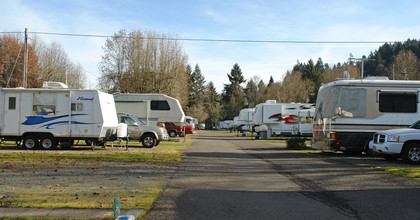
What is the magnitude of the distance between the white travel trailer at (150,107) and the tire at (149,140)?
27.1 feet

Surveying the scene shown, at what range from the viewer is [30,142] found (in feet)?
58.6

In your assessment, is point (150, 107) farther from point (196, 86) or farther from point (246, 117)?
point (196, 86)

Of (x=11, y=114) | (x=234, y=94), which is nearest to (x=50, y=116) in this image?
(x=11, y=114)

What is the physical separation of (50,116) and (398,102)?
16040mm

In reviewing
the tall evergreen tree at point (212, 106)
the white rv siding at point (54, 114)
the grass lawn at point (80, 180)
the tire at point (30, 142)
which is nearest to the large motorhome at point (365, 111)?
the grass lawn at point (80, 180)

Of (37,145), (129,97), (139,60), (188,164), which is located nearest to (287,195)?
(188,164)

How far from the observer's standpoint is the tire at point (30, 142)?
58.4ft

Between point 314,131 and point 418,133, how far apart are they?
5164 millimetres

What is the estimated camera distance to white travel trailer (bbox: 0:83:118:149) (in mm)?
17656

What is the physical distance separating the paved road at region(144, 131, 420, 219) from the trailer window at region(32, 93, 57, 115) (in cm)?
958

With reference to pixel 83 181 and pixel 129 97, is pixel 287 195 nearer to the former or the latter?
pixel 83 181

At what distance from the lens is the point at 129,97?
2930 cm

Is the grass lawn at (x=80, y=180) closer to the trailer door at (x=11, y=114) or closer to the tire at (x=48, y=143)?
the tire at (x=48, y=143)

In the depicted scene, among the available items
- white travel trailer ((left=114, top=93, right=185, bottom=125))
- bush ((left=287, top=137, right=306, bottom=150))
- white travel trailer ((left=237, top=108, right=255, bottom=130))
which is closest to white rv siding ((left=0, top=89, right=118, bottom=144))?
bush ((left=287, top=137, right=306, bottom=150))
